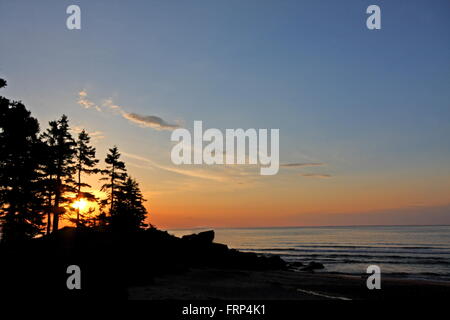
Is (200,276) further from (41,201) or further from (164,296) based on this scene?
(41,201)

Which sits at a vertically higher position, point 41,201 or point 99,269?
point 41,201

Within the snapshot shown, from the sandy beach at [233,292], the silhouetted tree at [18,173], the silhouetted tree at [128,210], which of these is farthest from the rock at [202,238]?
the silhouetted tree at [18,173]

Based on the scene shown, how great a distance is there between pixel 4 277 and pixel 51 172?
2331cm

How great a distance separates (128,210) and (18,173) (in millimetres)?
10594

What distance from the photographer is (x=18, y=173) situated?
27.4m

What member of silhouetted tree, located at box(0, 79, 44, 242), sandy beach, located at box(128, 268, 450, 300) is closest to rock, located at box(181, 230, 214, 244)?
sandy beach, located at box(128, 268, 450, 300)

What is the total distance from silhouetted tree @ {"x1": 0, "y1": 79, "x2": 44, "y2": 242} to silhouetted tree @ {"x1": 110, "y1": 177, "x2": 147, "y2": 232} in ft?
25.1

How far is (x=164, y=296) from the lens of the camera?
48.6ft

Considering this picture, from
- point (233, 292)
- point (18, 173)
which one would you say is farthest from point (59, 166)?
point (233, 292)

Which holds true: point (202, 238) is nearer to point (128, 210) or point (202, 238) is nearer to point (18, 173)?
point (128, 210)

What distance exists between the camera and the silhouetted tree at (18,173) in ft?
79.7

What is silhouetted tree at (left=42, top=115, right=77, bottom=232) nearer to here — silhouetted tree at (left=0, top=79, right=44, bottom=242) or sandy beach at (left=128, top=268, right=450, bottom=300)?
silhouetted tree at (left=0, top=79, right=44, bottom=242)

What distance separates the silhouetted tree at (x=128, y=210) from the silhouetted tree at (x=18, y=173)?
7660 mm
